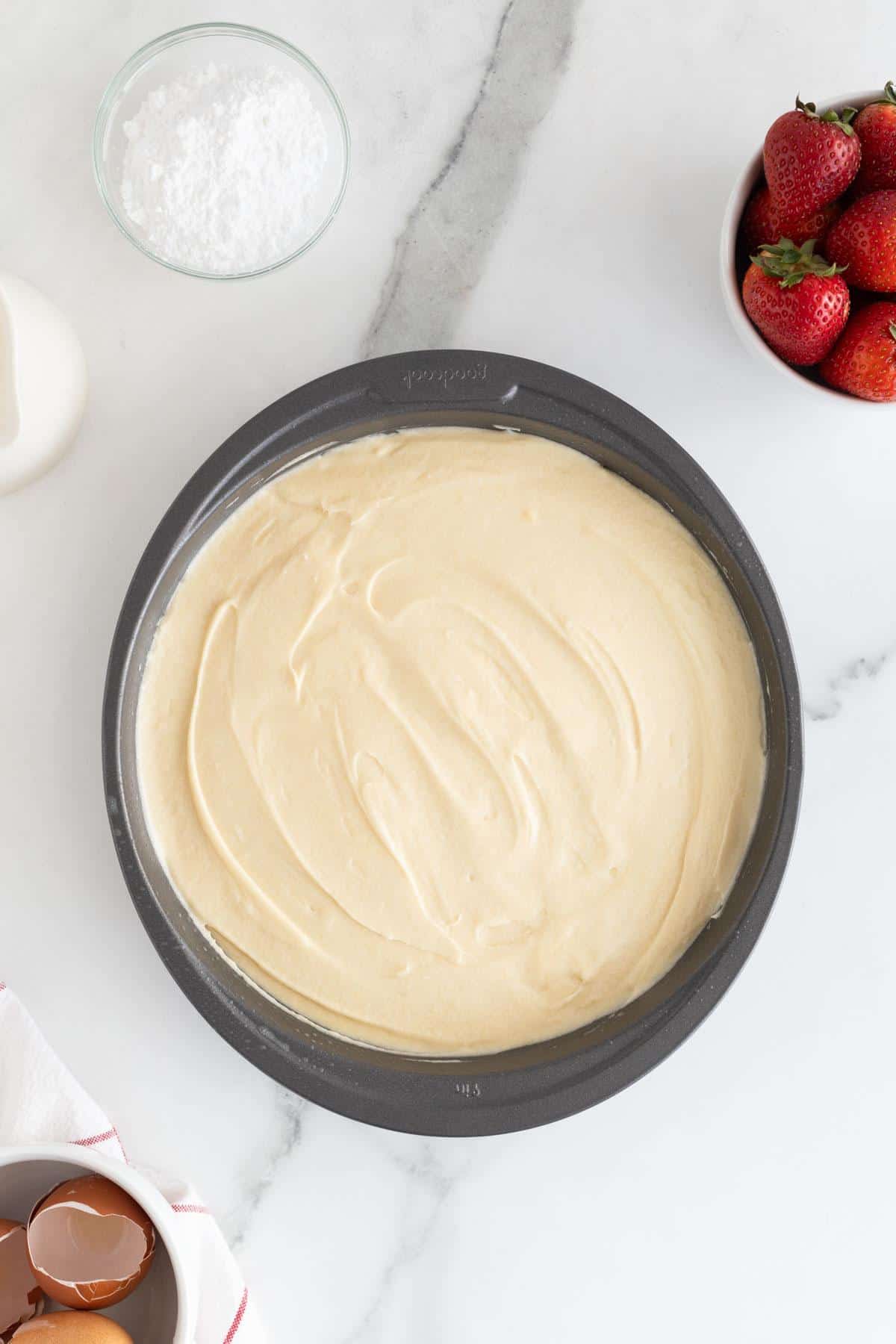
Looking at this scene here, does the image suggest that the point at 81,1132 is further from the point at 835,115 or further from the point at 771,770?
the point at 835,115

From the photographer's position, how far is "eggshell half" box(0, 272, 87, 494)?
106cm

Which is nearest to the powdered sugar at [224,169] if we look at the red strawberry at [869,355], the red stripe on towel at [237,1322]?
the red strawberry at [869,355]

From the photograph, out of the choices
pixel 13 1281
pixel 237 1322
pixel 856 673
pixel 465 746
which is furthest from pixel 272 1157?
pixel 856 673

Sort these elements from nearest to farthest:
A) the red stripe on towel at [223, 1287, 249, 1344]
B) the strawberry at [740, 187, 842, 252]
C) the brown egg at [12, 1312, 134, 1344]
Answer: the brown egg at [12, 1312, 134, 1344], the strawberry at [740, 187, 842, 252], the red stripe on towel at [223, 1287, 249, 1344]

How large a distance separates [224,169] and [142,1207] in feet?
3.29

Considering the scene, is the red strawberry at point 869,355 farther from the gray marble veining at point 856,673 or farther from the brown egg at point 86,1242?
the brown egg at point 86,1242

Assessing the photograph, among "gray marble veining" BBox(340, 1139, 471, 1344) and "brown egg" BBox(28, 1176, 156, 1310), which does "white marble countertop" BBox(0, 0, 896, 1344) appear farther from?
"brown egg" BBox(28, 1176, 156, 1310)

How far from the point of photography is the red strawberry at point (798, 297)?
101 cm

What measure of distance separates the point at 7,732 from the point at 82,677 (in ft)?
0.34

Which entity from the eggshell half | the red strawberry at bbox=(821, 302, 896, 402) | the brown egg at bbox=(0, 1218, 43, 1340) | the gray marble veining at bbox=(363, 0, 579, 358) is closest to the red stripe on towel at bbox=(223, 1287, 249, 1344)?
the brown egg at bbox=(0, 1218, 43, 1340)

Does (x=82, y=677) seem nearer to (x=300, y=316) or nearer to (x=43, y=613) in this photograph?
(x=43, y=613)

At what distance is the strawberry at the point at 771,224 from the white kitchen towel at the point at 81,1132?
43.7 inches

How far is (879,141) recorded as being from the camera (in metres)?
1.03

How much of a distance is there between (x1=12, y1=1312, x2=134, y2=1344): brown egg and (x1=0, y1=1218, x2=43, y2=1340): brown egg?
0.05 metres
